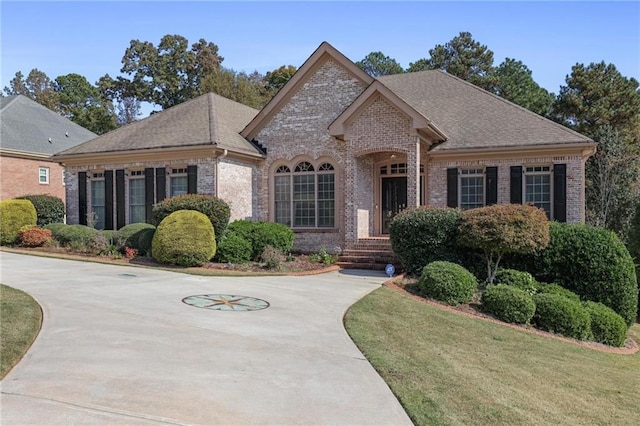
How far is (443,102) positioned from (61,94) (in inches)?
1941

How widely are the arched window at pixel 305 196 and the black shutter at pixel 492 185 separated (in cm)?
554

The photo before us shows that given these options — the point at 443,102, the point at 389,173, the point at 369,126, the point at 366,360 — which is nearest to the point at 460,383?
the point at 366,360

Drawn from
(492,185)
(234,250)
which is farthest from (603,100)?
(234,250)

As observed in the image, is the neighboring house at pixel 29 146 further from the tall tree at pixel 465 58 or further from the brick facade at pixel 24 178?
the tall tree at pixel 465 58

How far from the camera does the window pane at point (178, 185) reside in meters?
18.4

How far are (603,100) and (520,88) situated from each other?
10255 mm

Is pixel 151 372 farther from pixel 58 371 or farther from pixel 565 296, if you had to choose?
pixel 565 296

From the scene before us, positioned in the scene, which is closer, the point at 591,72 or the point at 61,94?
the point at 591,72

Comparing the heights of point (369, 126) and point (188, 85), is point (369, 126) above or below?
below

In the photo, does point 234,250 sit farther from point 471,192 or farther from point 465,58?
point 465,58

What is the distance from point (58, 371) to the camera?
505 cm

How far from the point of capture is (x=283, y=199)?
19188 mm

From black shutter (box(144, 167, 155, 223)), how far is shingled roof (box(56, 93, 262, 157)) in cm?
98

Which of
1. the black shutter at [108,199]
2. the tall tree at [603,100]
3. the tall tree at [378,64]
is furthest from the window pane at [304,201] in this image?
the tall tree at [378,64]
